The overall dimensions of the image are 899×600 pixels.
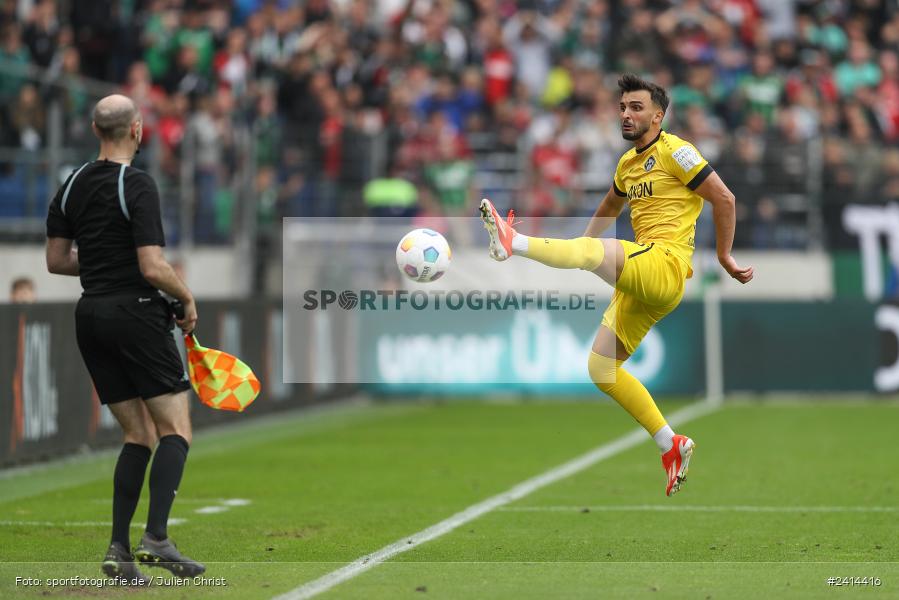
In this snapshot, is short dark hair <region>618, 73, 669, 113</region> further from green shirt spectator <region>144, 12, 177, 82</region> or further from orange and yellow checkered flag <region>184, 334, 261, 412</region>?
green shirt spectator <region>144, 12, 177, 82</region>

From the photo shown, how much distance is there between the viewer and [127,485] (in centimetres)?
806

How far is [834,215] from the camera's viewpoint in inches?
903

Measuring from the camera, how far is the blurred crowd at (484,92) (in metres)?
22.6

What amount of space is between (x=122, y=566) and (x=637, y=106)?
4.05m

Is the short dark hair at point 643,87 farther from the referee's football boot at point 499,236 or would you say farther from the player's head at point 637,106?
the referee's football boot at point 499,236

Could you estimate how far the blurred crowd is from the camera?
2262 centimetres

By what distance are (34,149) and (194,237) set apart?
185 inches

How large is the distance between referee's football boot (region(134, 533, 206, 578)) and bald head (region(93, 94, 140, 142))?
194 cm

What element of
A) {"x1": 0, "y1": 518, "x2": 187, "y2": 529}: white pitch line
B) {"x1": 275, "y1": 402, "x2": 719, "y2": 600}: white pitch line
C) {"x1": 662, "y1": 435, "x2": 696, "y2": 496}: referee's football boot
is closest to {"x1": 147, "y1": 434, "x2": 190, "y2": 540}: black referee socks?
{"x1": 275, "y1": 402, "x2": 719, "y2": 600}: white pitch line

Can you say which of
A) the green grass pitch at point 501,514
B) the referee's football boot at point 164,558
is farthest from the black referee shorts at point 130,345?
the green grass pitch at point 501,514

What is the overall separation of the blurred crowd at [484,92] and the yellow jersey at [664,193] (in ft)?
39.7

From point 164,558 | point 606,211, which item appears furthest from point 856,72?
point 164,558

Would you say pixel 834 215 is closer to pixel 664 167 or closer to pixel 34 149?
pixel 34 149

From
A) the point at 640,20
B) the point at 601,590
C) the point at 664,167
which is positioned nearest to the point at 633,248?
the point at 664,167
